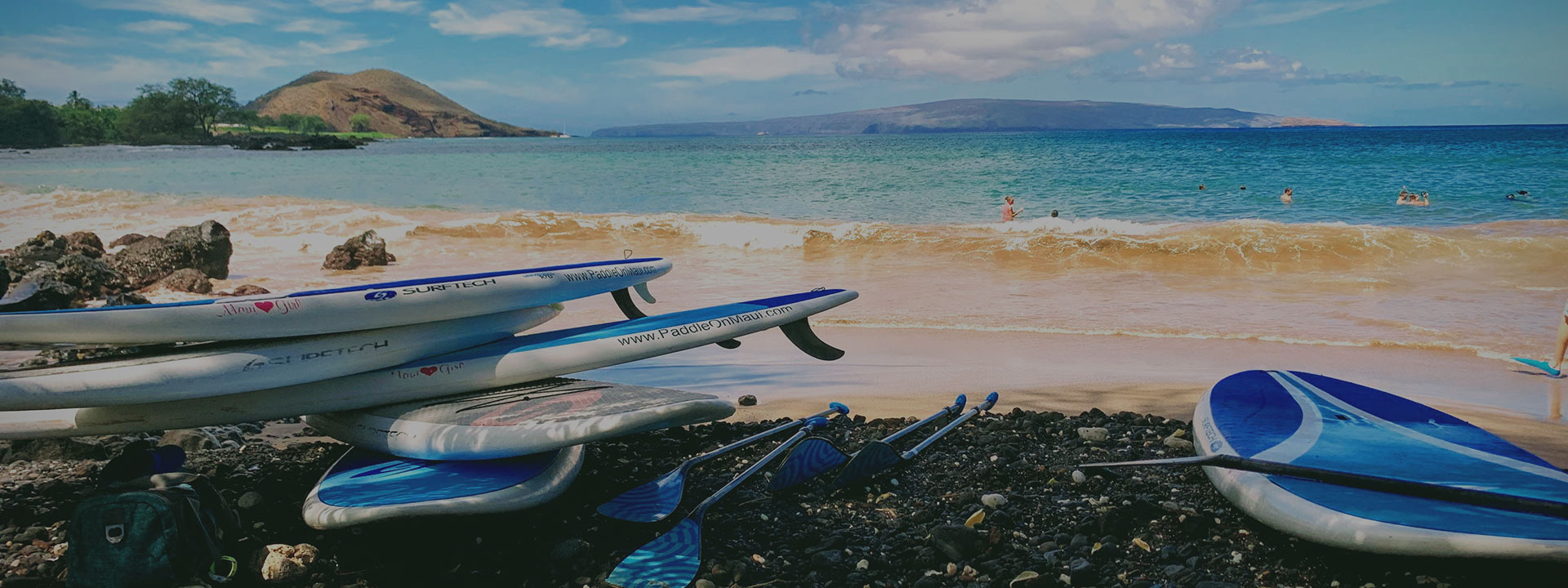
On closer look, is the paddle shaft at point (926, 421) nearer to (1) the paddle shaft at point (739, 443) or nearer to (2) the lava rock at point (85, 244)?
(1) the paddle shaft at point (739, 443)

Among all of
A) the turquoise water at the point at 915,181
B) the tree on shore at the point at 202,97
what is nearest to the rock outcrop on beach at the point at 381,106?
the tree on shore at the point at 202,97

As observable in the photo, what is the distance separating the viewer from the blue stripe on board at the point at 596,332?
8.75 feet

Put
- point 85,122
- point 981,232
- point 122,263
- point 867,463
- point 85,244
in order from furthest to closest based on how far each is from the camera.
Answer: point 85,122 < point 981,232 < point 85,244 < point 122,263 < point 867,463

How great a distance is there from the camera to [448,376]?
101 inches

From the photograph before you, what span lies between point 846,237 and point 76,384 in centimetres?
981

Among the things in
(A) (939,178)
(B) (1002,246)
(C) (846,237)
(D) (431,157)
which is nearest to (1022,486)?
(B) (1002,246)

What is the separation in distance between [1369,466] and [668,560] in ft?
6.17

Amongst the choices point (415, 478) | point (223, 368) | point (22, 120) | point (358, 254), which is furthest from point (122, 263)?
point (22, 120)

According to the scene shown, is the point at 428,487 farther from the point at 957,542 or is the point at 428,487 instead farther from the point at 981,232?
the point at 981,232

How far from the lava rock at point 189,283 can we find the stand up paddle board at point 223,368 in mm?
5630

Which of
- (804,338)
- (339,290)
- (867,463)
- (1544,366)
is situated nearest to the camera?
(339,290)

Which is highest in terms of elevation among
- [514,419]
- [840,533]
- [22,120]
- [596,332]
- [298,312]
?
[22,120]

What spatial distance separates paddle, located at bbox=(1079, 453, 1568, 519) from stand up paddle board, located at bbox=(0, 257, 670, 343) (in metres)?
1.88

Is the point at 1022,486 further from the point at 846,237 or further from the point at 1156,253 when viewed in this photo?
the point at 846,237
